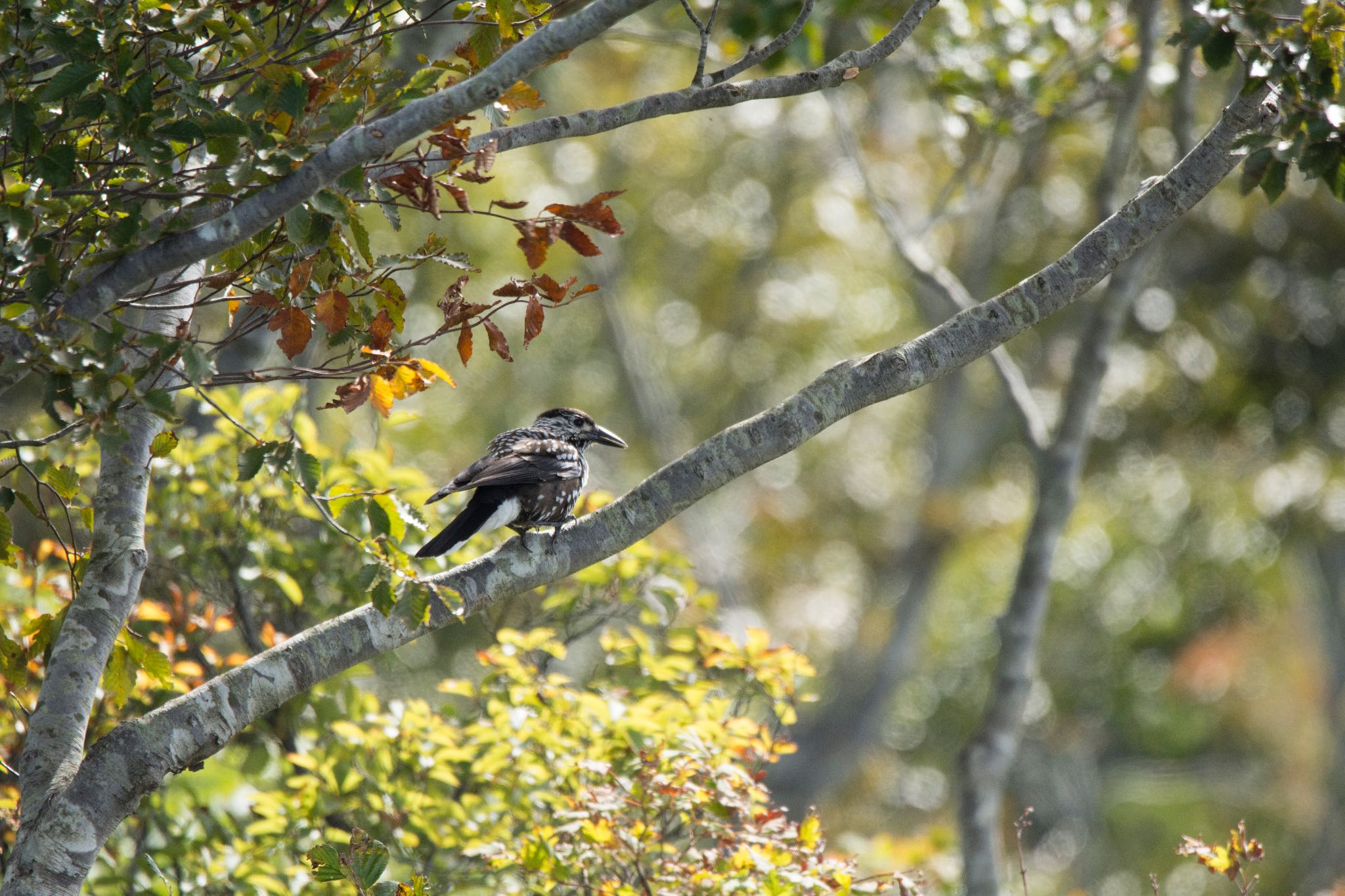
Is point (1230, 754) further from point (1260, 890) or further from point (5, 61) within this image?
point (5, 61)

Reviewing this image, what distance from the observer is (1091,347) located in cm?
725

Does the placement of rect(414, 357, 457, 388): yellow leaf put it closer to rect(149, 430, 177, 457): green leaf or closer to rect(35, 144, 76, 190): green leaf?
rect(149, 430, 177, 457): green leaf

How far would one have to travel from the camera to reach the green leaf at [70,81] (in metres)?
3.00

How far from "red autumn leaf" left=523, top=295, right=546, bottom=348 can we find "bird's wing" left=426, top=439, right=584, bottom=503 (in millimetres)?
1114

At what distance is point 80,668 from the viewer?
3348 millimetres

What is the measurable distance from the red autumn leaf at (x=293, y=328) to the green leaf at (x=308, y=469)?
0.84 ft

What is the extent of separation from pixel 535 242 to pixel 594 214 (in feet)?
0.59

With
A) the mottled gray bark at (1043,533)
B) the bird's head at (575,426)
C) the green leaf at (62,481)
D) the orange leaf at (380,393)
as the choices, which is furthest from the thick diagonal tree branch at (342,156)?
the mottled gray bark at (1043,533)

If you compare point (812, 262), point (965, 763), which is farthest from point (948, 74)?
point (812, 262)

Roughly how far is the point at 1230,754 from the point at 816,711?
41.7ft

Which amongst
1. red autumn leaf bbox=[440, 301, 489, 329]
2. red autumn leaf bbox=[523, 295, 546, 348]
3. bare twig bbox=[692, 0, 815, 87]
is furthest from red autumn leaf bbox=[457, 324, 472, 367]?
bare twig bbox=[692, 0, 815, 87]

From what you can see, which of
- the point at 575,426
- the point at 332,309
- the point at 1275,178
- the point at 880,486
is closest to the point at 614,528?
the point at 332,309

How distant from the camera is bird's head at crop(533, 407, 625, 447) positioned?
19.9ft

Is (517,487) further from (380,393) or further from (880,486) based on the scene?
(880,486)
